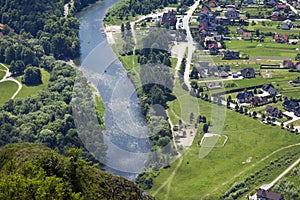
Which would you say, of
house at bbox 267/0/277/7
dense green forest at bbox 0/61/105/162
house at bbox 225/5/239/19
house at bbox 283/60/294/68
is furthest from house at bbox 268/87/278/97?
house at bbox 267/0/277/7

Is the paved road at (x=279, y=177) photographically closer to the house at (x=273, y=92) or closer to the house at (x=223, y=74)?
the house at (x=273, y=92)

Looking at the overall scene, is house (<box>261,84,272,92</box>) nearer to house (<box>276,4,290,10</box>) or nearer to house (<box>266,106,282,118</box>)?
house (<box>266,106,282,118</box>)

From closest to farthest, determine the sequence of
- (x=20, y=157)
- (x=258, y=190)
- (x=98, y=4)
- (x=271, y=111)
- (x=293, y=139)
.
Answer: (x=20, y=157), (x=258, y=190), (x=293, y=139), (x=271, y=111), (x=98, y=4)

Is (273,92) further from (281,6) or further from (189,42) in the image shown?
(281,6)

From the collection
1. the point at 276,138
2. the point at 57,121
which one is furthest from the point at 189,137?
the point at 57,121

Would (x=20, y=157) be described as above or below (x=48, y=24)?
above

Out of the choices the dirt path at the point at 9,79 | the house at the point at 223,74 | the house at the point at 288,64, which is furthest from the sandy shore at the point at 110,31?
the house at the point at 288,64

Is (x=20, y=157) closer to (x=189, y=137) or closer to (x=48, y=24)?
(x=189, y=137)

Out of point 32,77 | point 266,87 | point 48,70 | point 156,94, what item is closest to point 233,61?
point 266,87
